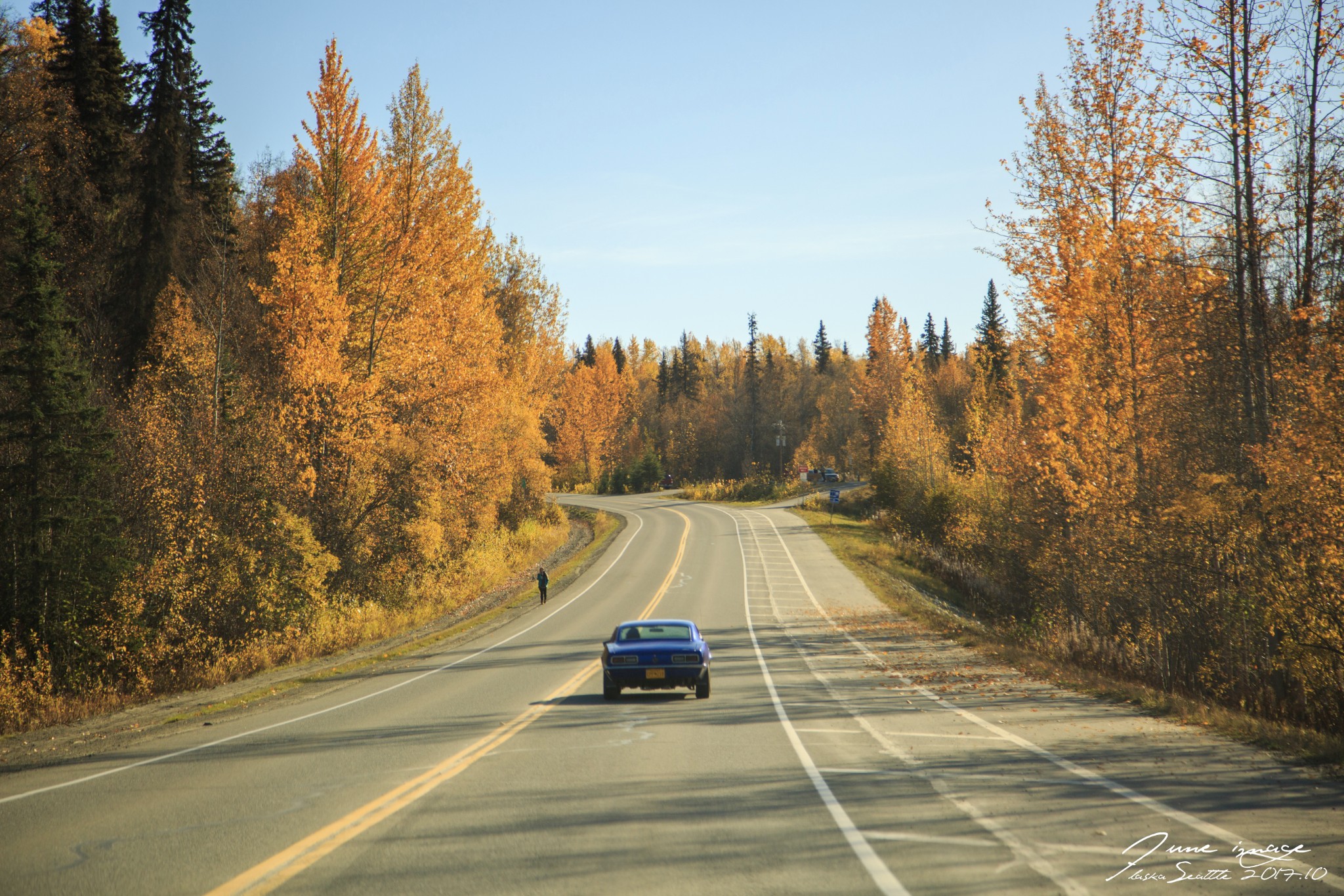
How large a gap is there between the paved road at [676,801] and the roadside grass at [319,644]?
4.41m

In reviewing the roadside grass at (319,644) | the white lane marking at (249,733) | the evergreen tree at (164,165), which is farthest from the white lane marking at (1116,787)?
the evergreen tree at (164,165)


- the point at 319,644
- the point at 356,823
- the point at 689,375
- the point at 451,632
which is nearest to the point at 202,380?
the point at 319,644

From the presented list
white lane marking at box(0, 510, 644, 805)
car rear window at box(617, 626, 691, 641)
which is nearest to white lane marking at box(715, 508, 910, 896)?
car rear window at box(617, 626, 691, 641)

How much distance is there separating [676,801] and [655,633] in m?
8.18

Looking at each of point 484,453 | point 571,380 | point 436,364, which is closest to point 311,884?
point 436,364

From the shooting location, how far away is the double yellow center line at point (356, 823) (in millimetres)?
5363

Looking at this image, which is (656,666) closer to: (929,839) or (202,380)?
(929,839)

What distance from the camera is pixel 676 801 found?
731cm

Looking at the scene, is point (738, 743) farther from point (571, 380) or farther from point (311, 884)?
point (571, 380)

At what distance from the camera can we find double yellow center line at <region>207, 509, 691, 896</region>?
5.36 m

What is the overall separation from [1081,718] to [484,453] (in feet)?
85.2

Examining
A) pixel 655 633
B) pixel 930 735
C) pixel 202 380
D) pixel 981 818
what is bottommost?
pixel 930 735

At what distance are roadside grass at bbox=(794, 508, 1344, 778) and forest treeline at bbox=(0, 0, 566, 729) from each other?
17.1 metres

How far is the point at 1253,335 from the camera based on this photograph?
15.4 metres
